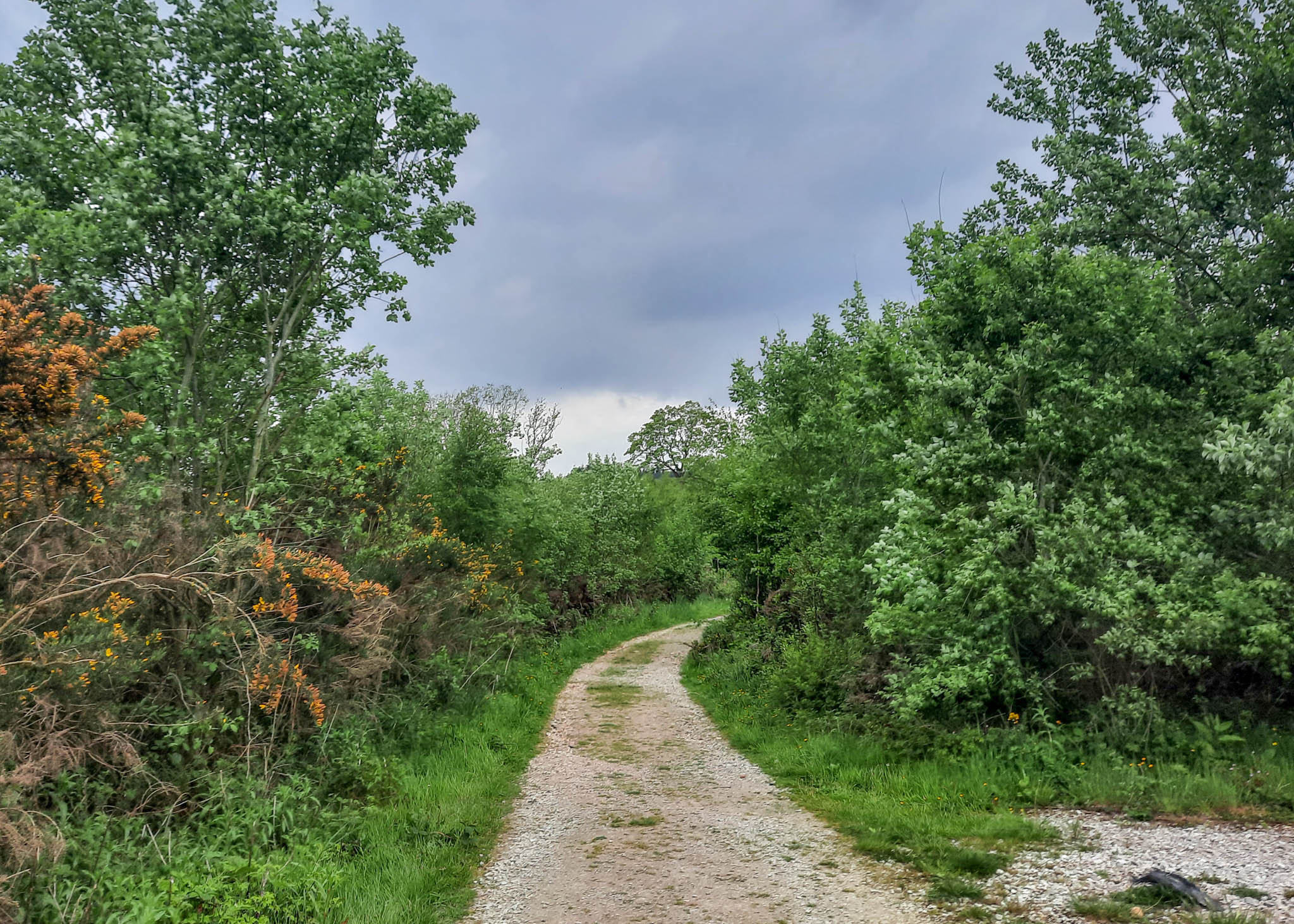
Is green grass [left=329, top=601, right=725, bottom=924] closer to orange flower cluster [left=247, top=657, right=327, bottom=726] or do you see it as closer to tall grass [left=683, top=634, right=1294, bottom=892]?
orange flower cluster [left=247, top=657, right=327, bottom=726]

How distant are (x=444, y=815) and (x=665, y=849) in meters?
2.55

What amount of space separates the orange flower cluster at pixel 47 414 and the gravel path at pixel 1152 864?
832 cm

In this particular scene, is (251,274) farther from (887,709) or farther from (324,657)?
(887,709)

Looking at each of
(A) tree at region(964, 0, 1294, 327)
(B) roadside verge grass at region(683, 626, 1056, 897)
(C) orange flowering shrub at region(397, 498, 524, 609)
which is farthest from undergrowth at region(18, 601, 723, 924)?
(A) tree at region(964, 0, 1294, 327)

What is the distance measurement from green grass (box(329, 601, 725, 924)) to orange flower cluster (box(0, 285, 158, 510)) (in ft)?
13.5

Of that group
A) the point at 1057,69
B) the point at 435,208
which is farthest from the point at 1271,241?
the point at 435,208

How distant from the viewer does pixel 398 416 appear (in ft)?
47.5

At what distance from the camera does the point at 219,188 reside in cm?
886

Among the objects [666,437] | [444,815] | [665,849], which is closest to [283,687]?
[444,815]

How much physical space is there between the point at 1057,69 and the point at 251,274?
13793 mm

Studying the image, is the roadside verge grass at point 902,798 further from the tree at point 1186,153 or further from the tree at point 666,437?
the tree at point 666,437

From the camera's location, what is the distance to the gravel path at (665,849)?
18.6 feet

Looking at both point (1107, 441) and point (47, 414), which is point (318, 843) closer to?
point (47, 414)

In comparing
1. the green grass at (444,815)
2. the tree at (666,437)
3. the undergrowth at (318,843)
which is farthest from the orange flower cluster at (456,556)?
the tree at (666,437)
